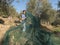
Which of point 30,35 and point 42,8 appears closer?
point 30,35

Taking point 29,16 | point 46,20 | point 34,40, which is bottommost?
point 46,20

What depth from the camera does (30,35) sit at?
901cm

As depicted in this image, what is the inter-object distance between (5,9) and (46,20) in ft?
81.9

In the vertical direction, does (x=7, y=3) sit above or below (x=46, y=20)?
above

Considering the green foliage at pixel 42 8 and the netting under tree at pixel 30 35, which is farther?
the green foliage at pixel 42 8

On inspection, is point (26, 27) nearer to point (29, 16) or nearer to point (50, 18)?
point (29, 16)

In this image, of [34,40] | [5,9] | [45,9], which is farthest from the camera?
[45,9]

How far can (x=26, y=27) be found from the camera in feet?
29.7

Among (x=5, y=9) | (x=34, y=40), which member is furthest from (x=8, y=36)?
(x=5, y=9)

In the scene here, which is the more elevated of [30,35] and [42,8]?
[30,35]

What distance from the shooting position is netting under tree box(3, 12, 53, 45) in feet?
29.5

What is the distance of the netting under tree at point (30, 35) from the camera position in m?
9.00

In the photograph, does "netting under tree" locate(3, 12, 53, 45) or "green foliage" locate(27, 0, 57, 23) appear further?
"green foliage" locate(27, 0, 57, 23)

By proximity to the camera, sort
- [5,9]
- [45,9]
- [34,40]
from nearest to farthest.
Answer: [34,40] < [5,9] < [45,9]
